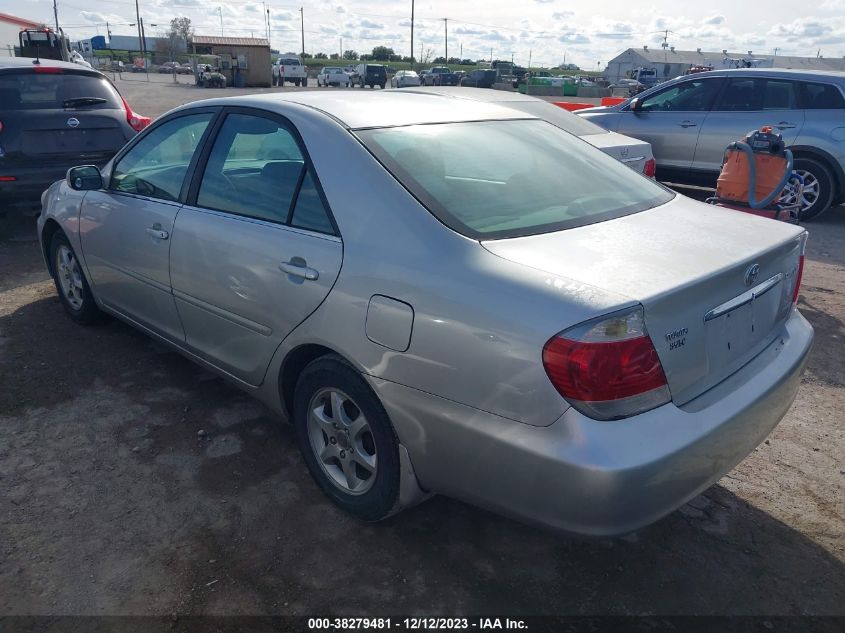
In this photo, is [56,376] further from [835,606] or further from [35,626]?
[835,606]

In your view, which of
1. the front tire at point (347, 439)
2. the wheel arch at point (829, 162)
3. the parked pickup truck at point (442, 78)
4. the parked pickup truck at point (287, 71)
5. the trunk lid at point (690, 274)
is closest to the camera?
the trunk lid at point (690, 274)

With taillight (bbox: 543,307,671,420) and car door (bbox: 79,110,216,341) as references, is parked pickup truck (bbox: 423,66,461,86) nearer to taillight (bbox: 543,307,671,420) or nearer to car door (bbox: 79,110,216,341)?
car door (bbox: 79,110,216,341)

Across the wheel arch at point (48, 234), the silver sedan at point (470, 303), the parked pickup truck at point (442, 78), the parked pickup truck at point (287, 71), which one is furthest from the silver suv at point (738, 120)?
the parked pickup truck at point (287, 71)

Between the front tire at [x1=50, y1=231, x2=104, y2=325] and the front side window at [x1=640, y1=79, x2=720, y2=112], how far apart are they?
7.76m

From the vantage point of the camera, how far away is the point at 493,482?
7.04 ft

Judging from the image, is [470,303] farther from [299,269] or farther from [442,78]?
[442,78]

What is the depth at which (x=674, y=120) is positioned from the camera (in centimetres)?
906

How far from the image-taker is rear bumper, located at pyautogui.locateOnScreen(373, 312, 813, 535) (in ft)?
6.33

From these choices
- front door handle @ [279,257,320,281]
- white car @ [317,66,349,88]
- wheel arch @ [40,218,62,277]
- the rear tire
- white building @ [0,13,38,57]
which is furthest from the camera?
white car @ [317,66,349,88]

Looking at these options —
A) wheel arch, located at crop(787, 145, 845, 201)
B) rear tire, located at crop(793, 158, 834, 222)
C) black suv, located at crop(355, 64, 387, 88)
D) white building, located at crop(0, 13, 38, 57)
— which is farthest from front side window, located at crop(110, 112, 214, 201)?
black suv, located at crop(355, 64, 387, 88)

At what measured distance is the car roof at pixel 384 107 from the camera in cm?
286

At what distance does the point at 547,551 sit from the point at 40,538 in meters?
2.03

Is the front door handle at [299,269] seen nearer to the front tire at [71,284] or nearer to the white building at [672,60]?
the front tire at [71,284]

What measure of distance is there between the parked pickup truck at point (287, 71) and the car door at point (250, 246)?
47.4 metres
